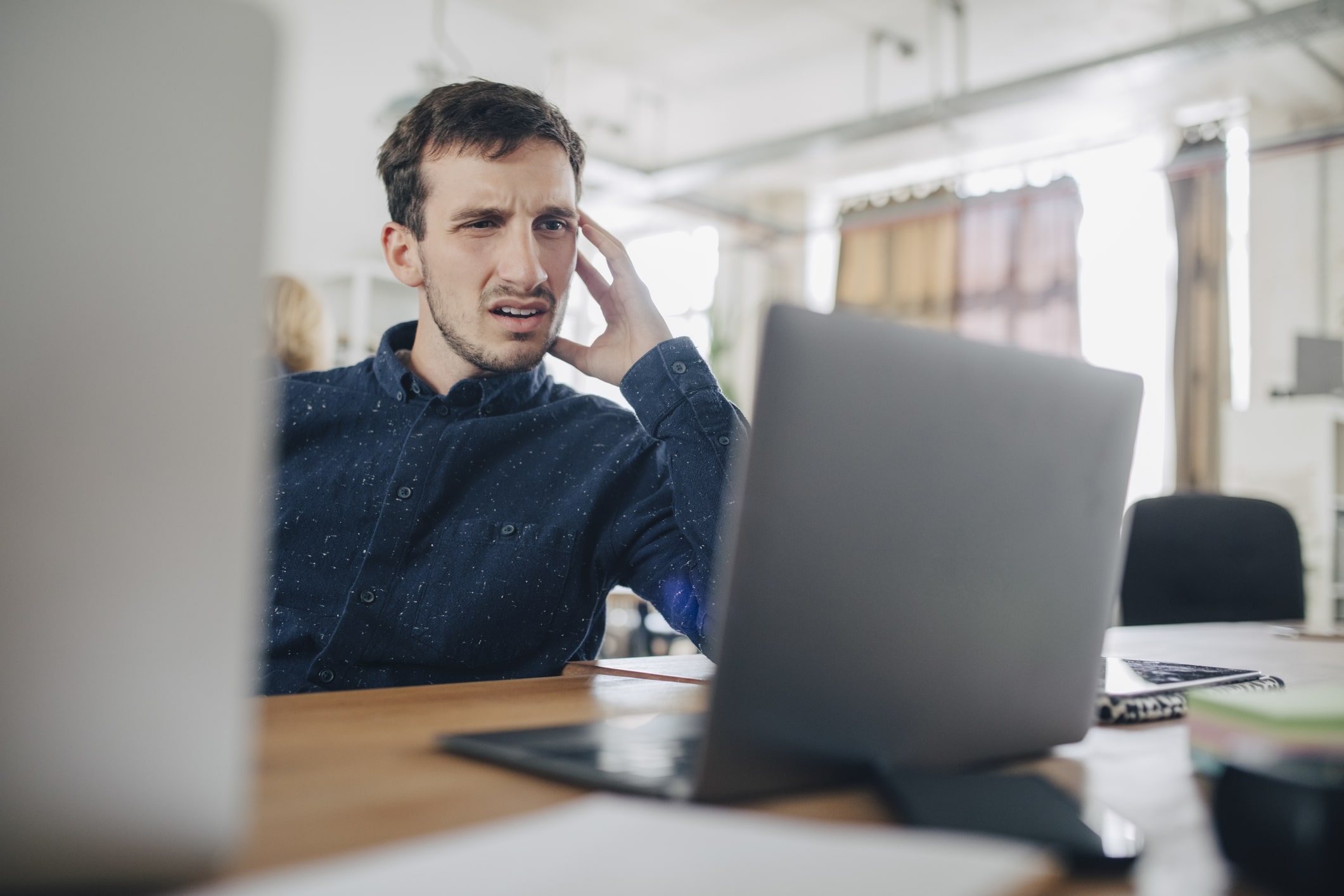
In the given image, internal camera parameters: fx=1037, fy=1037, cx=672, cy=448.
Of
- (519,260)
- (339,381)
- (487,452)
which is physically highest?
(519,260)

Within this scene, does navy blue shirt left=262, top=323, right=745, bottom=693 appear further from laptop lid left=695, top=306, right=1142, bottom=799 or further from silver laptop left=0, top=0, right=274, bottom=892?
silver laptop left=0, top=0, right=274, bottom=892

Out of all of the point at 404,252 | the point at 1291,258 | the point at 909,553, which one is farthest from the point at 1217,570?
the point at 1291,258

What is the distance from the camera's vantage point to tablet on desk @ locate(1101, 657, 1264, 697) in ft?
2.98

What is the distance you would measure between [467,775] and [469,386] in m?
0.86

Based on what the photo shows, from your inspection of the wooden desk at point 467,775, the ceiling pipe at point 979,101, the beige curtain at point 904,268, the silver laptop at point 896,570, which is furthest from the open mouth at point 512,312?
the beige curtain at point 904,268

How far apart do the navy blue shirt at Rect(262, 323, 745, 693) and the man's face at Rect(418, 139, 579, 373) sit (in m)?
0.07

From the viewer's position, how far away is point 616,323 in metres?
1.43

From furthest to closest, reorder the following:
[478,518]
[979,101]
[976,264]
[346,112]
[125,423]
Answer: [976,264]
[979,101]
[346,112]
[478,518]
[125,423]

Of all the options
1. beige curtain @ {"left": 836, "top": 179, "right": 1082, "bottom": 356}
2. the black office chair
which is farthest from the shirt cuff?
beige curtain @ {"left": 836, "top": 179, "right": 1082, "bottom": 356}

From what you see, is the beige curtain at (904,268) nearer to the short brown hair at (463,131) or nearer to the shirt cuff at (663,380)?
the short brown hair at (463,131)

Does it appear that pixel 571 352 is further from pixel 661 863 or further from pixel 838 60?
pixel 838 60

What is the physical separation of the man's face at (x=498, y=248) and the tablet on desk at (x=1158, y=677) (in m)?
0.84

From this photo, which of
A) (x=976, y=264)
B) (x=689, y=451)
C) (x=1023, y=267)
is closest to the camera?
(x=689, y=451)

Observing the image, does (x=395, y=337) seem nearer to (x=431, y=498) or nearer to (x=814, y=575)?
(x=431, y=498)
